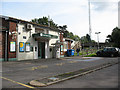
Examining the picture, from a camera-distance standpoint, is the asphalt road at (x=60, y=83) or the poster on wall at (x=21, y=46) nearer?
the asphalt road at (x=60, y=83)

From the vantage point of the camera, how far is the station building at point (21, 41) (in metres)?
14.8

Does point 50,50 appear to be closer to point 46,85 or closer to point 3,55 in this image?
point 3,55

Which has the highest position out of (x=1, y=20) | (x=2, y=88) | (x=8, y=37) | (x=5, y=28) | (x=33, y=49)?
(x=1, y=20)

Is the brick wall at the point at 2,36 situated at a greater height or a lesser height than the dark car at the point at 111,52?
greater

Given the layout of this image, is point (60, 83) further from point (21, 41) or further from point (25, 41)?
point (25, 41)

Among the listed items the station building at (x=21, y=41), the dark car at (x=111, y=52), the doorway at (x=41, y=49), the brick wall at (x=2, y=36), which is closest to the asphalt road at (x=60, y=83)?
the brick wall at (x=2, y=36)

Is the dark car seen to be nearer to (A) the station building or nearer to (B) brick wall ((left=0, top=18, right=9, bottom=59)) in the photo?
(A) the station building

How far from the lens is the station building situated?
14789 mm

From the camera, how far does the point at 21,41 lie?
53.0 ft

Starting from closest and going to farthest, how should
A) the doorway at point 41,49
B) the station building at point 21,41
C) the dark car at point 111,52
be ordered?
the station building at point 21,41 → the doorway at point 41,49 → the dark car at point 111,52

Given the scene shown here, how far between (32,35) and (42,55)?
3.77 m

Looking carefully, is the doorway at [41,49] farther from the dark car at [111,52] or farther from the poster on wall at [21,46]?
the dark car at [111,52]

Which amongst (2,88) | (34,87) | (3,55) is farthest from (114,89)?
(3,55)

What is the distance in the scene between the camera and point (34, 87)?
194 inches
